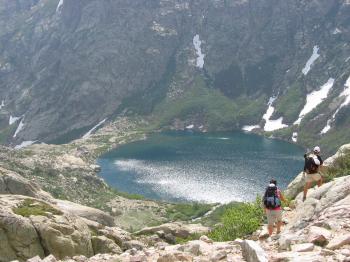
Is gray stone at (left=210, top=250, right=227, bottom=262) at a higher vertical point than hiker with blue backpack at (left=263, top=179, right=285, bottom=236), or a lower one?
lower

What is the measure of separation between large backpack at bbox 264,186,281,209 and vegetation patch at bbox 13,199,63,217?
28.6 m

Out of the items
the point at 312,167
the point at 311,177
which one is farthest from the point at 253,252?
the point at 312,167

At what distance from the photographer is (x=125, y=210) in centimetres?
15725

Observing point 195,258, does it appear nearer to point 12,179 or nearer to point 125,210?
point 12,179

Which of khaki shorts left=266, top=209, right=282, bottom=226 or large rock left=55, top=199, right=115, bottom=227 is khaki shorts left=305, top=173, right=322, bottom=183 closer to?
khaki shorts left=266, top=209, right=282, bottom=226

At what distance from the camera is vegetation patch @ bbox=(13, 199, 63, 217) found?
173 feet

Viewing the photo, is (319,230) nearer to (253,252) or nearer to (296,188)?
(253,252)

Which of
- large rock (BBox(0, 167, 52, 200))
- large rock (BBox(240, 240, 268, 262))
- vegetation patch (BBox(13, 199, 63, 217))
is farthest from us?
large rock (BBox(0, 167, 52, 200))

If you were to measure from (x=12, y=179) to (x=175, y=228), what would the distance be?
1266 inches

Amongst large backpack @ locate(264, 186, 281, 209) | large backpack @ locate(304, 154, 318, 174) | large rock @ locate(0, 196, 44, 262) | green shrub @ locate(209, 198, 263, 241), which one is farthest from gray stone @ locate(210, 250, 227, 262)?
large rock @ locate(0, 196, 44, 262)

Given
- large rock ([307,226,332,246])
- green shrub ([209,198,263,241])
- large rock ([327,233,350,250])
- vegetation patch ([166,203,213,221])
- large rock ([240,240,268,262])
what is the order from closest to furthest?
1. large rock ([240,240,268,262])
2. large rock ([327,233,350,250])
3. large rock ([307,226,332,246])
4. green shrub ([209,198,263,241])
5. vegetation patch ([166,203,213,221])

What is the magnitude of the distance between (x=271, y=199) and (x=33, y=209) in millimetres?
30674

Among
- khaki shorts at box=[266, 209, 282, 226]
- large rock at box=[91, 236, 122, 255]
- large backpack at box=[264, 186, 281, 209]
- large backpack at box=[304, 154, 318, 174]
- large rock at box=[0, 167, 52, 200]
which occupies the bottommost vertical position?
large rock at box=[91, 236, 122, 255]

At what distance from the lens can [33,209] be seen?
54.4 metres
